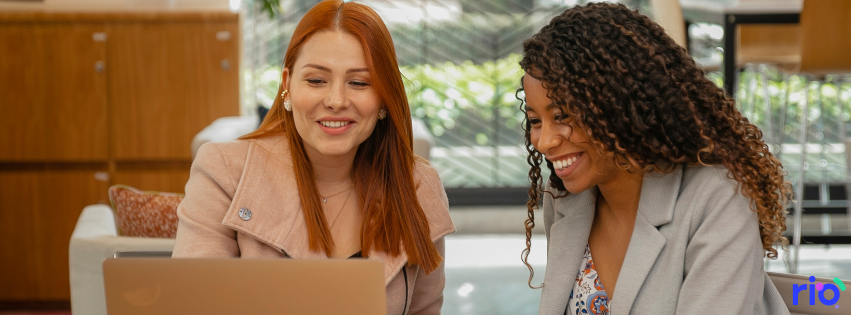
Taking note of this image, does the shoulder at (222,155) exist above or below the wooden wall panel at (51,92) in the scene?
below

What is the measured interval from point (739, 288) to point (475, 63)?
12.7ft

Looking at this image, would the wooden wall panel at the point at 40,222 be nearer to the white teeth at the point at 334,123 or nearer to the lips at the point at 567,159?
the white teeth at the point at 334,123

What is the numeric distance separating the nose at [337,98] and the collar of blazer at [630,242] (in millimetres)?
481

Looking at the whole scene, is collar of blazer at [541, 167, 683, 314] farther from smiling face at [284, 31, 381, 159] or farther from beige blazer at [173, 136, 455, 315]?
smiling face at [284, 31, 381, 159]

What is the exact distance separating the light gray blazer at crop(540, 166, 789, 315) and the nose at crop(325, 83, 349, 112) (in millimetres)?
537

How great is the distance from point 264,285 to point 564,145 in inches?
25.6

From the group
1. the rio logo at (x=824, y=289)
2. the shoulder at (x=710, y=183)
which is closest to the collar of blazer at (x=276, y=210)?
the shoulder at (x=710, y=183)

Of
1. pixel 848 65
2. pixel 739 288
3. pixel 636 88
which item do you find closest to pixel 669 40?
pixel 636 88

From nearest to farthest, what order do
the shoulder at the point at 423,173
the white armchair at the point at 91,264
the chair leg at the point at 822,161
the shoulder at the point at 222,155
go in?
the shoulder at the point at 222,155 → the shoulder at the point at 423,173 → the white armchair at the point at 91,264 → the chair leg at the point at 822,161

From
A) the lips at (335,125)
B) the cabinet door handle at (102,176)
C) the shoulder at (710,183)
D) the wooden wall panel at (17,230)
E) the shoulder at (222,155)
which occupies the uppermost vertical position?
the lips at (335,125)

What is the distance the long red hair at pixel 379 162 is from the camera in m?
1.50

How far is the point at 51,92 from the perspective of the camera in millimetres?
3320

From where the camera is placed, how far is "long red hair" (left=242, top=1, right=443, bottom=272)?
1497 millimetres

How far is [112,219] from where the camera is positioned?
2186 millimetres
